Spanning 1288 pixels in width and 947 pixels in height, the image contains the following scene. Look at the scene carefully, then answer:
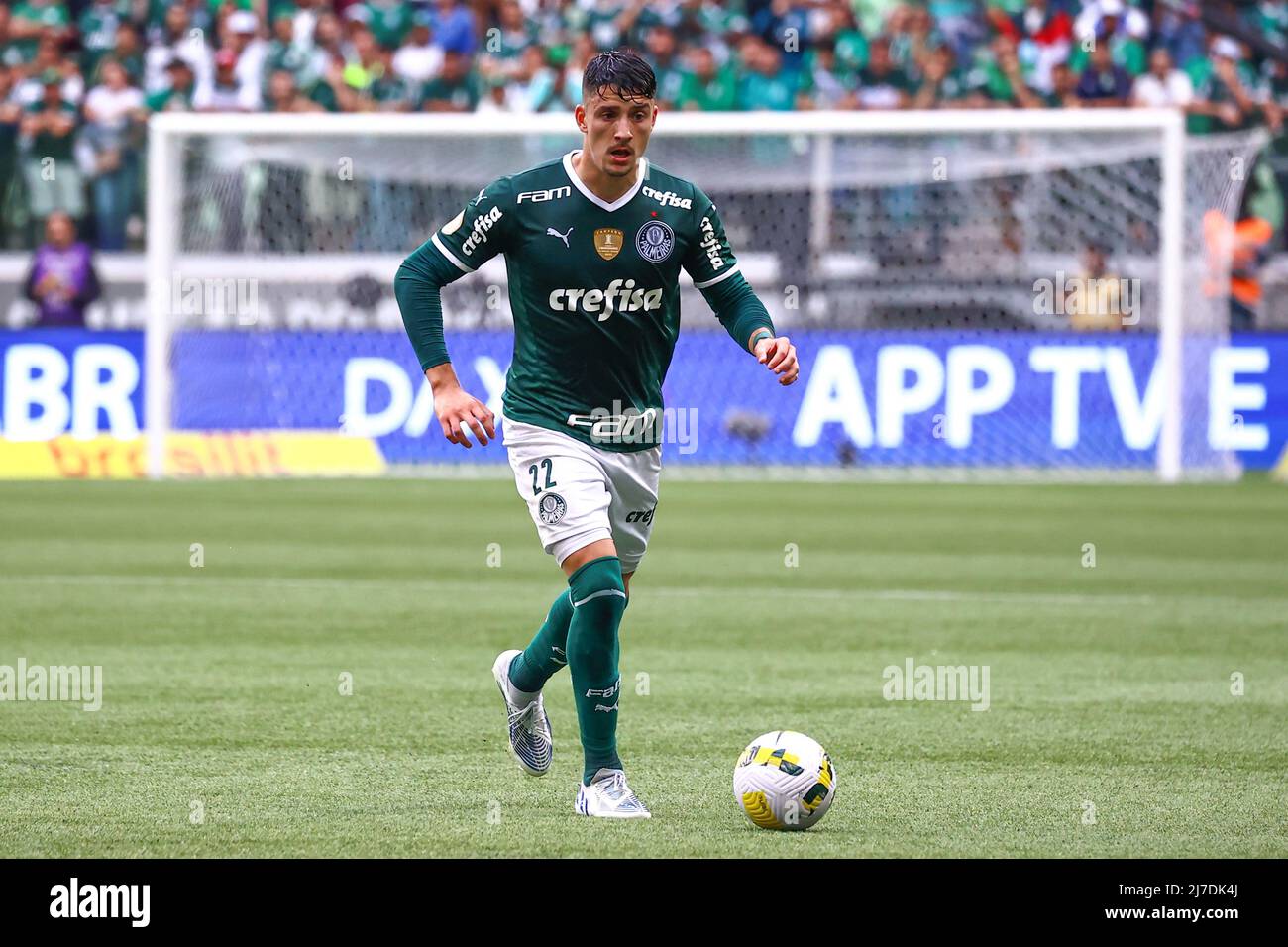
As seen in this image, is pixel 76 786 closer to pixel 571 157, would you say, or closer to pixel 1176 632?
pixel 571 157

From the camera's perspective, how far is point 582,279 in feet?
21.7

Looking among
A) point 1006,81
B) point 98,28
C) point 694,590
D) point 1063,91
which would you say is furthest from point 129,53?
point 694,590

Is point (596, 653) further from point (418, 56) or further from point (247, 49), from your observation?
point (247, 49)

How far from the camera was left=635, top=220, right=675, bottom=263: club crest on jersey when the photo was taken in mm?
6617

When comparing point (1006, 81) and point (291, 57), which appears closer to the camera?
point (1006, 81)

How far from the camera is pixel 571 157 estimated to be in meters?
6.74

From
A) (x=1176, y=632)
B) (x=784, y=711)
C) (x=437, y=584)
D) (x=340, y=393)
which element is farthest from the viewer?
(x=340, y=393)

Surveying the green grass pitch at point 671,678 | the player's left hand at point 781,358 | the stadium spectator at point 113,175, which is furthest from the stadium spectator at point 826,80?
the player's left hand at point 781,358

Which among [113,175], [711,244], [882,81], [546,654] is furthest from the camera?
[882,81]

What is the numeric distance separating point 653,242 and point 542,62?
740 inches

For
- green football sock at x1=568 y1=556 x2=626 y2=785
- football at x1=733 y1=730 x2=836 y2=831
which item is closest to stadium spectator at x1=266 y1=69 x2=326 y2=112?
green football sock at x1=568 y1=556 x2=626 y2=785

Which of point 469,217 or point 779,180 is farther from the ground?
point 779,180

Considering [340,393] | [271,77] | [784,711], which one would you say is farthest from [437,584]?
[271,77]
